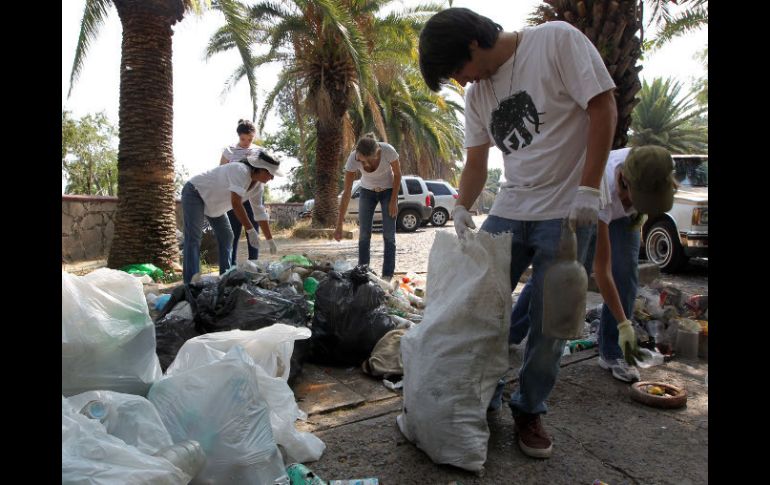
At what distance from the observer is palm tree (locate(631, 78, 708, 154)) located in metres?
24.5

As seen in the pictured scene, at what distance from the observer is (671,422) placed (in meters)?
2.37

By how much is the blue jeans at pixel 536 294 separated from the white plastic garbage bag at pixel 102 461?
1297 mm

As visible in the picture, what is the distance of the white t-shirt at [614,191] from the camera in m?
2.61

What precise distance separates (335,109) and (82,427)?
1291 cm

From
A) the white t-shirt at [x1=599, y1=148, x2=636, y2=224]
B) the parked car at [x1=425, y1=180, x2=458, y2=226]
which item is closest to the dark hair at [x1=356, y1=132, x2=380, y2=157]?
the white t-shirt at [x1=599, y1=148, x2=636, y2=224]

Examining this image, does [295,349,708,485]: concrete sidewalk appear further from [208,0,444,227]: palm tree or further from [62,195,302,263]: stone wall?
[208,0,444,227]: palm tree

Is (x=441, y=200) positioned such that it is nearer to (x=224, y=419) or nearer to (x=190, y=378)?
(x=190, y=378)

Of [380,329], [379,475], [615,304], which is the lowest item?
[379,475]

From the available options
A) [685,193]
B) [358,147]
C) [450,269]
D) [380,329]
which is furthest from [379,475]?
[685,193]

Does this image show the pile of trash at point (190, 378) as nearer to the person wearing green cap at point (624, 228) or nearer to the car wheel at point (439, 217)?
the person wearing green cap at point (624, 228)

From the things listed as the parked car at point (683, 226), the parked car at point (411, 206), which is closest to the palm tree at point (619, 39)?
the parked car at point (683, 226)

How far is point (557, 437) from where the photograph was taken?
7.20 feet

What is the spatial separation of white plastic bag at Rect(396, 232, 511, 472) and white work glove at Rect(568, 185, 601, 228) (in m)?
0.26
